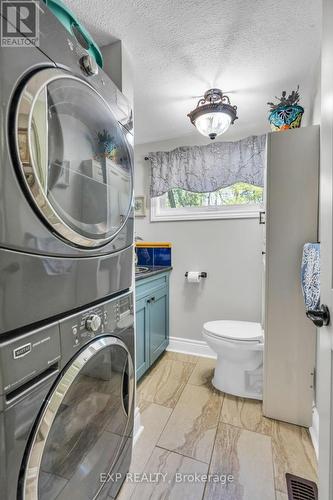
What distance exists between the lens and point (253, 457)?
1275mm

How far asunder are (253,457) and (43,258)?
5.00 feet

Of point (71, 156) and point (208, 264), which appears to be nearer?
point (71, 156)

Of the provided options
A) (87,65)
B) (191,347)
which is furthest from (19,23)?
(191,347)

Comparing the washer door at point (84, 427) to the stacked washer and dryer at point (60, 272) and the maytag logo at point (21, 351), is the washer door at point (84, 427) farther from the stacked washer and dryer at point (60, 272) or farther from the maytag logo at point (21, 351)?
the maytag logo at point (21, 351)

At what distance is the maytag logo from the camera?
526 mm

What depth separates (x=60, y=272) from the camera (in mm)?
643

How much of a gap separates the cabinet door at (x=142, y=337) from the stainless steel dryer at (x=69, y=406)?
2.26 ft

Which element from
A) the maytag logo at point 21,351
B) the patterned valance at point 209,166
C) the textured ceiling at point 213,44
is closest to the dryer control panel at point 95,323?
the maytag logo at point 21,351

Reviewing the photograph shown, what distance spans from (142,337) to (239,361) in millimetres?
758

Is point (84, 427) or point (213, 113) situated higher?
point (213, 113)

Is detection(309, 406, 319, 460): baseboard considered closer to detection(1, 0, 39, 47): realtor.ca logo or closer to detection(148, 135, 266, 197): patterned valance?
detection(148, 135, 266, 197): patterned valance

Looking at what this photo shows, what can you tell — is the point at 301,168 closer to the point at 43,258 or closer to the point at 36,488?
the point at 43,258

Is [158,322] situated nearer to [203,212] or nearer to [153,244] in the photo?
[153,244]

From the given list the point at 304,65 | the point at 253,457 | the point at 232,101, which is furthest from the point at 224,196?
Result: the point at 253,457
